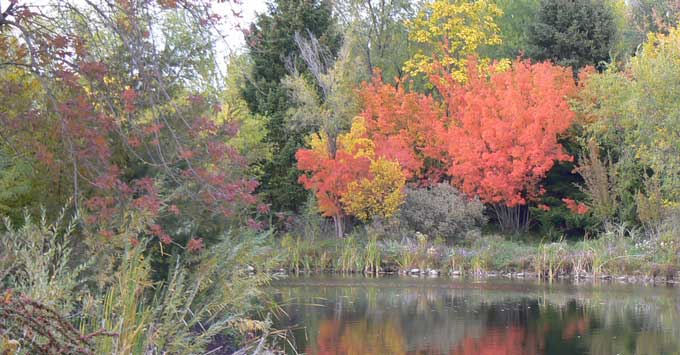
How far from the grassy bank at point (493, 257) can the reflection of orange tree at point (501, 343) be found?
29.1 feet

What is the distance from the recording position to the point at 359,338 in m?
13.2

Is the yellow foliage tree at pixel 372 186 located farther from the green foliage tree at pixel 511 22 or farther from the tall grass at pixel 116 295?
the green foliage tree at pixel 511 22

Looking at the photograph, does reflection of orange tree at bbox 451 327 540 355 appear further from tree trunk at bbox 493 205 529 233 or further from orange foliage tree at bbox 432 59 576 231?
tree trunk at bbox 493 205 529 233

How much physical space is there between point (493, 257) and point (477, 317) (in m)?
8.69

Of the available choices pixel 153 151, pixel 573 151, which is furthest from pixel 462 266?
pixel 153 151

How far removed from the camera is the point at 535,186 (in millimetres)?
28234

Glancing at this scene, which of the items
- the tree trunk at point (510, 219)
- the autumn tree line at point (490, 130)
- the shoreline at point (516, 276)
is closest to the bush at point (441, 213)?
the autumn tree line at point (490, 130)

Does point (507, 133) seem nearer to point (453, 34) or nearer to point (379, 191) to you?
point (379, 191)

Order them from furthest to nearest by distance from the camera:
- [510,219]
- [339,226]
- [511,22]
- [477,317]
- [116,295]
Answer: [511,22]
[510,219]
[339,226]
[477,317]
[116,295]

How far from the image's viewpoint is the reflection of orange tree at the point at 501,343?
12.4 meters

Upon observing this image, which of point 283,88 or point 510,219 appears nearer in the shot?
point 283,88

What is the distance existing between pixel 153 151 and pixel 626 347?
23.9 ft

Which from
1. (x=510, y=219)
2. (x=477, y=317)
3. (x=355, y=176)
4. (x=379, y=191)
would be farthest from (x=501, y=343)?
(x=510, y=219)

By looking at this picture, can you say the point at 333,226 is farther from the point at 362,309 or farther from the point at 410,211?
the point at 362,309
